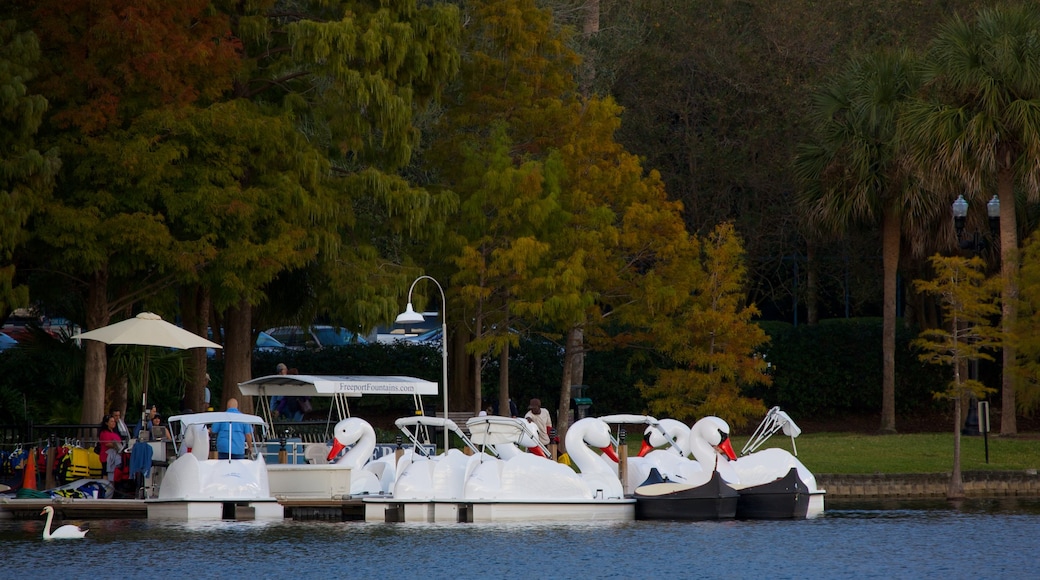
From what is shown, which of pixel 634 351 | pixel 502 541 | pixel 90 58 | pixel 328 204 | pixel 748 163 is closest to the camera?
pixel 502 541

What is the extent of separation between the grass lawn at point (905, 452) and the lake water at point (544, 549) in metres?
4.61

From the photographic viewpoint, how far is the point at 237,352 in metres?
35.1

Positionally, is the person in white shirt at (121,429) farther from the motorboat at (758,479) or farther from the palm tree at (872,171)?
the palm tree at (872,171)

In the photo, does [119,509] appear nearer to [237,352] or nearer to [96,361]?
[96,361]

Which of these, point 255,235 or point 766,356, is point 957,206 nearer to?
point 766,356

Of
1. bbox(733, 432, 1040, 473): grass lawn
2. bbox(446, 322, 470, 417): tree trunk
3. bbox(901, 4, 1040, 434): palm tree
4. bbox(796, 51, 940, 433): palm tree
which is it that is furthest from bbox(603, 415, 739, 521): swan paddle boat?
bbox(796, 51, 940, 433): palm tree

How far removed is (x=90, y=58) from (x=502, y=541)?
1355 cm

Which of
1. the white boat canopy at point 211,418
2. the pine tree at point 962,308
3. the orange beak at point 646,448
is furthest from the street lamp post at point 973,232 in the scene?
the white boat canopy at point 211,418

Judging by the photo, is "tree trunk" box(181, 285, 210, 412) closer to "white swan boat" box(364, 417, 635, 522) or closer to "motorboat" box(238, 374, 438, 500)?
"motorboat" box(238, 374, 438, 500)

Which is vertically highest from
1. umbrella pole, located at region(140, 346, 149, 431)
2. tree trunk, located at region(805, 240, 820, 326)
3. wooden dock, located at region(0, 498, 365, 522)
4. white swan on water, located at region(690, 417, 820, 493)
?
tree trunk, located at region(805, 240, 820, 326)

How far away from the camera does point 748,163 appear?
45.8 metres

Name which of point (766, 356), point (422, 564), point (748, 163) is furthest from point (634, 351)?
point (422, 564)

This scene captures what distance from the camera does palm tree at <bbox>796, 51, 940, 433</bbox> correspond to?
39.1 m

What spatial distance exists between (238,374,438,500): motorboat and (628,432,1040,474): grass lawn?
8011 millimetres
